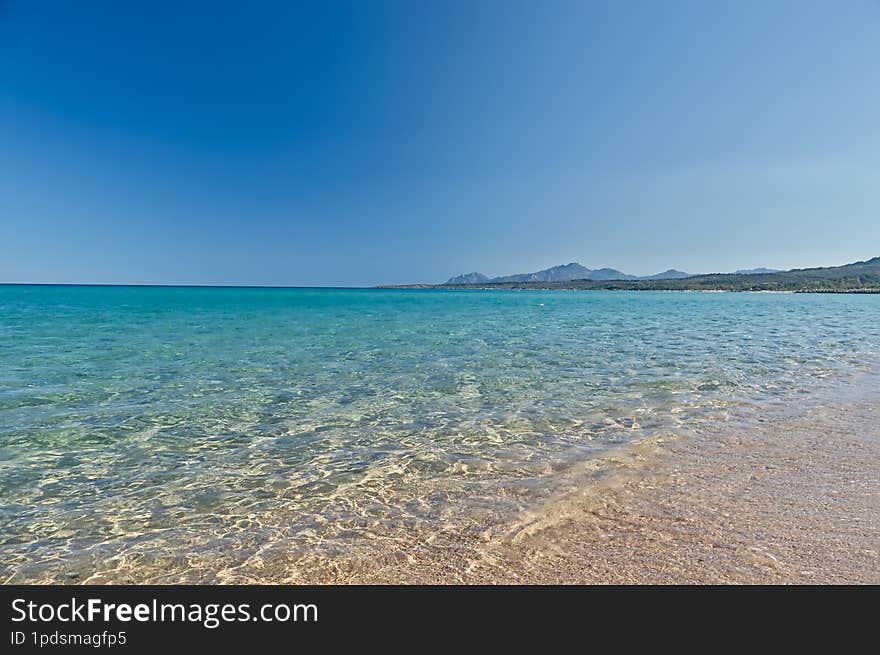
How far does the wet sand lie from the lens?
14.4ft

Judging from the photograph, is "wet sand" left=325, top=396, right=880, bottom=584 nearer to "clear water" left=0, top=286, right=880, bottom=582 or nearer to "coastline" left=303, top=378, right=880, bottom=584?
"coastline" left=303, top=378, right=880, bottom=584

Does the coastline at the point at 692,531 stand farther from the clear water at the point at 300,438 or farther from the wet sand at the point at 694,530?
the clear water at the point at 300,438

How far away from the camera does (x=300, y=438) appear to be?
28.7 feet

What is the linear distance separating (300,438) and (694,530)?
6.33 metres

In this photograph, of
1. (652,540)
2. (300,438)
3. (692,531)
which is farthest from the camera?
(300,438)

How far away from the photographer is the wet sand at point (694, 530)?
439 cm

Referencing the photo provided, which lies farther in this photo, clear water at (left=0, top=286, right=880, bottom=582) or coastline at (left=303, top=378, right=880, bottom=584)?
clear water at (left=0, top=286, right=880, bottom=582)

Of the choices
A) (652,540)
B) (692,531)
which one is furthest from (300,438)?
(692,531)

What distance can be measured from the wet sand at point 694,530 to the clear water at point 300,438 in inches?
20.8

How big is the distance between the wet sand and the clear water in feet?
1.74

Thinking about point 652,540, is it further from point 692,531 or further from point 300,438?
point 300,438

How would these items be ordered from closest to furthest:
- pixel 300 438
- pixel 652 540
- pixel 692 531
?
pixel 652 540 < pixel 692 531 < pixel 300 438

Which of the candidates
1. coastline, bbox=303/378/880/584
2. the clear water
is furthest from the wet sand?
the clear water
